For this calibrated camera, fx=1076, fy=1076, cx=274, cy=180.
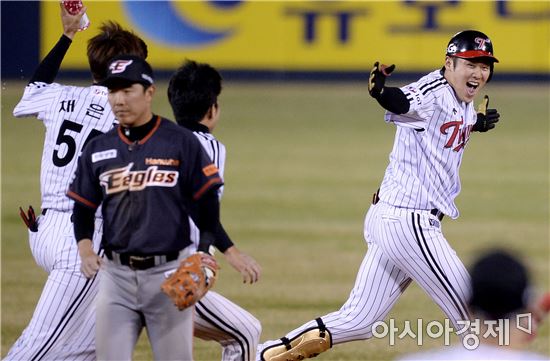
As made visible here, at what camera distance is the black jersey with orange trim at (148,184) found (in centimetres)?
525

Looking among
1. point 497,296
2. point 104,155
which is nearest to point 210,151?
point 104,155

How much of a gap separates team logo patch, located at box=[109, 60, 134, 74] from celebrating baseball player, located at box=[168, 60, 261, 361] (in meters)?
0.83

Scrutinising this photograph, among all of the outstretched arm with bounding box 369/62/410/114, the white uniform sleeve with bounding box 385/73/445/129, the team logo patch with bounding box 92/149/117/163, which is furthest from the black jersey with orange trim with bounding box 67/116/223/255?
the white uniform sleeve with bounding box 385/73/445/129

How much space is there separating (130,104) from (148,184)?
0.42 meters

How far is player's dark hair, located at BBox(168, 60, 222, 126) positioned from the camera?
6.24 m

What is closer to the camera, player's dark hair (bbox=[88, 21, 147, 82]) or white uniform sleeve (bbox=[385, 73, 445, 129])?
player's dark hair (bbox=[88, 21, 147, 82])

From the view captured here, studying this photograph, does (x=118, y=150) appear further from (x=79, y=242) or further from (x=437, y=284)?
(x=437, y=284)

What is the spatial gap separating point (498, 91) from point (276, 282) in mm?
18825

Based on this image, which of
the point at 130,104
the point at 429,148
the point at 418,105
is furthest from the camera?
the point at 429,148

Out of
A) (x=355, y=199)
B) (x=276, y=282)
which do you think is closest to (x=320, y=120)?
(x=355, y=199)

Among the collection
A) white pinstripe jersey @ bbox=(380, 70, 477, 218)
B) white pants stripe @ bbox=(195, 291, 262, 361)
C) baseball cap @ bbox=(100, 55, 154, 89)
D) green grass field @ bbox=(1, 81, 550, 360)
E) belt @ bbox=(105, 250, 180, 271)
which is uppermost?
baseball cap @ bbox=(100, 55, 154, 89)

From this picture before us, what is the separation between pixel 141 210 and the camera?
17.2ft

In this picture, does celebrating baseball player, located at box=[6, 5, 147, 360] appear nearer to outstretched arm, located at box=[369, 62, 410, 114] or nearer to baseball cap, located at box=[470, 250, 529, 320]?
outstretched arm, located at box=[369, 62, 410, 114]

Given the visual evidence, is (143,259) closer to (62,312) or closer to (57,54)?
(62,312)
